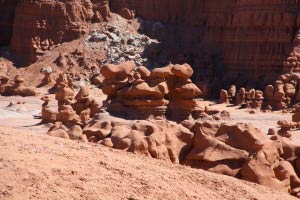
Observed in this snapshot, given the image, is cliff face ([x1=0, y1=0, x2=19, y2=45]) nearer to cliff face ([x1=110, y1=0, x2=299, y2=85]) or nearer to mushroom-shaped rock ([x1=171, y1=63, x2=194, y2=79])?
cliff face ([x1=110, y1=0, x2=299, y2=85])

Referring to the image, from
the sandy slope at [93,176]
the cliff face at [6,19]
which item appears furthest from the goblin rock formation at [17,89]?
the sandy slope at [93,176]

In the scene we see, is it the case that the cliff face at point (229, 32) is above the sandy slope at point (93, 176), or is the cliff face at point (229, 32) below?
below

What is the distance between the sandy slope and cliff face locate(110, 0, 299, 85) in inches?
1166

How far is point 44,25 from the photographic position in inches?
1810

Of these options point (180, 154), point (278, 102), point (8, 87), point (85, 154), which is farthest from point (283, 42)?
point (85, 154)

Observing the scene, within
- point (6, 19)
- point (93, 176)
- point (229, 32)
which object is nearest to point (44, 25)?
point (6, 19)

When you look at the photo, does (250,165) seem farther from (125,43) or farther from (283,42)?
(125,43)

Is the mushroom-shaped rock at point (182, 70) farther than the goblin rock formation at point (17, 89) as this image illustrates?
No

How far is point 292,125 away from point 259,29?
44.7 feet

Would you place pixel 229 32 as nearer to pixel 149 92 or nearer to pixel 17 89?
pixel 17 89

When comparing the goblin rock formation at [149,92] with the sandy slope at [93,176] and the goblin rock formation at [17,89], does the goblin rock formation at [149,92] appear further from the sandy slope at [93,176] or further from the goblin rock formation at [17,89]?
the goblin rock formation at [17,89]

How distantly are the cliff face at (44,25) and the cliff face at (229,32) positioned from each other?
3952 mm

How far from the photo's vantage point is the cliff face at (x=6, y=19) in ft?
161

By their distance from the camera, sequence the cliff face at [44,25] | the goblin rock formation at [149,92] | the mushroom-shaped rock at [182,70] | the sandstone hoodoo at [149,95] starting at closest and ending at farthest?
1. the sandstone hoodoo at [149,95]
2. the goblin rock formation at [149,92]
3. the mushroom-shaped rock at [182,70]
4. the cliff face at [44,25]
